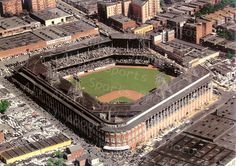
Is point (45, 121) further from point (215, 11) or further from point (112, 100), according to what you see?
point (215, 11)

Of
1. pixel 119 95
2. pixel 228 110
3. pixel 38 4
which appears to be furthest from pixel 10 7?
pixel 228 110

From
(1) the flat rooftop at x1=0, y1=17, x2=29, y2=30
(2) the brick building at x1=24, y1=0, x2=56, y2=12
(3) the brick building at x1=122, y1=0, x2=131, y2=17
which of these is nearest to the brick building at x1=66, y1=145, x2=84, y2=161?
(1) the flat rooftop at x1=0, y1=17, x2=29, y2=30

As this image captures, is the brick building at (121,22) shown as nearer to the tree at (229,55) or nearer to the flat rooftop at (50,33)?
the flat rooftop at (50,33)

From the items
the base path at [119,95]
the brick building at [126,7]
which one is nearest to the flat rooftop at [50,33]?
the brick building at [126,7]

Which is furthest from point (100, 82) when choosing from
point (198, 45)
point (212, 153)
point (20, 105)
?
point (212, 153)

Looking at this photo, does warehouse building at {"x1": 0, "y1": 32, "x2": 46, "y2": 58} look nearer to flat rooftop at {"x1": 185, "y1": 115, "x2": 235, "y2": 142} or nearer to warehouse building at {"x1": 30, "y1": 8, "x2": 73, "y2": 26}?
warehouse building at {"x1": 30, "y1": 8, "x2": 73, "y2": 26}
